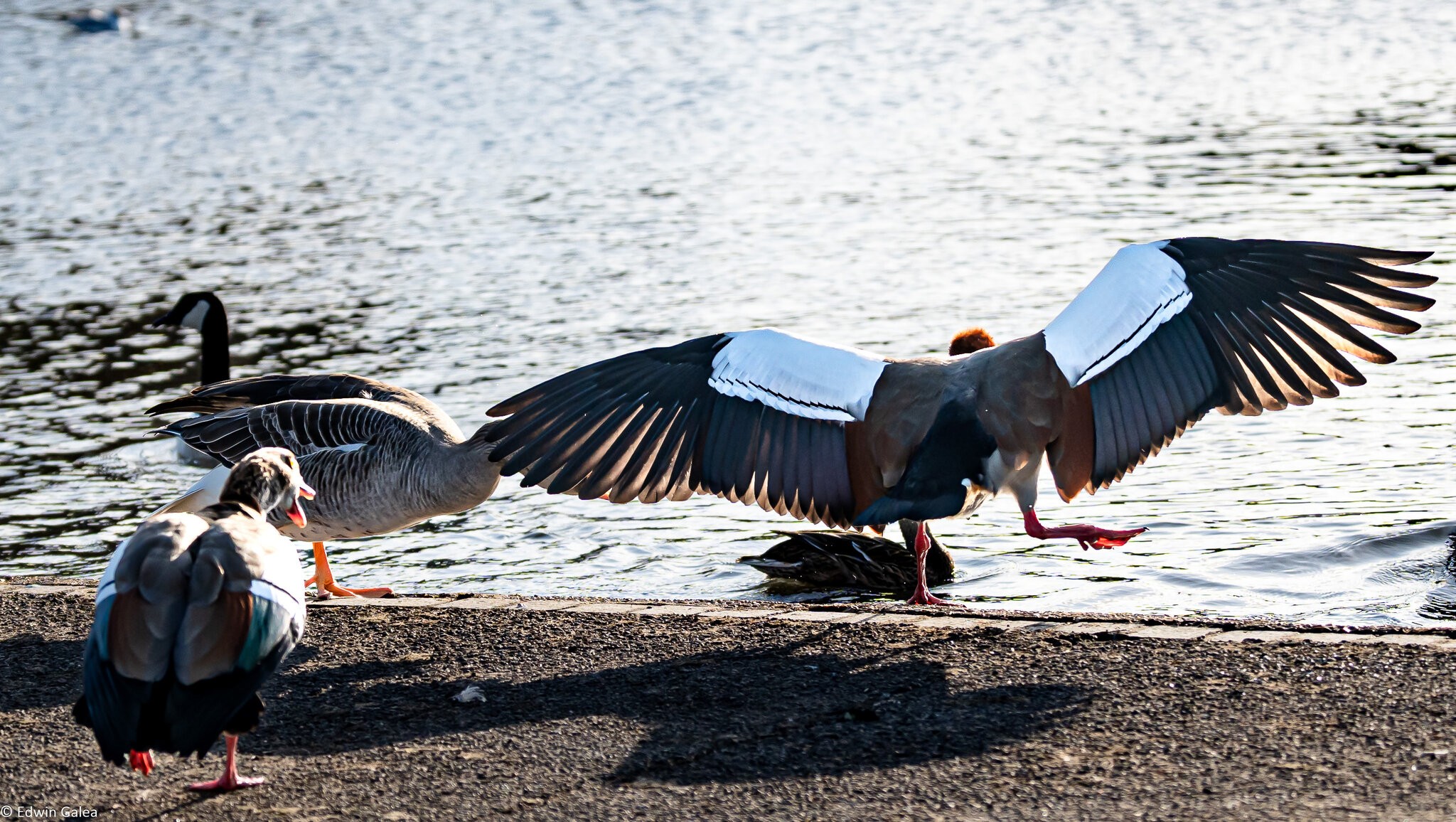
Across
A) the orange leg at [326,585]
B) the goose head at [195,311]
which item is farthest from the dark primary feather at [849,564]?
the goose head at [195,311]

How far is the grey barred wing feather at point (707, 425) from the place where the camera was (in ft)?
21.1

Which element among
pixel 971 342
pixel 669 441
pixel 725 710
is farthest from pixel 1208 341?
pixel 971 342

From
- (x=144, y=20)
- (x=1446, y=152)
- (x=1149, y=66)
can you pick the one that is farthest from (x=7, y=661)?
(x=144, y=20)

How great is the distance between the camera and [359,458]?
25.4ft

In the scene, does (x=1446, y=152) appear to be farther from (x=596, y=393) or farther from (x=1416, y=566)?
(x=596, y=393)

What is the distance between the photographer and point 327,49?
113 ft

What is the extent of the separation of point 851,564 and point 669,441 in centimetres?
239

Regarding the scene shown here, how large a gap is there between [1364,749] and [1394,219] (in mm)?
12605

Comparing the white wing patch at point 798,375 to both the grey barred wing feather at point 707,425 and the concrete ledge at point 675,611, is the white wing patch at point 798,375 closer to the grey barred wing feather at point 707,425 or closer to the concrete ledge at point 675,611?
the grey barred wing feather at point 707,425

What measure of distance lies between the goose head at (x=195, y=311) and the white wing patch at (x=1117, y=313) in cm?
878

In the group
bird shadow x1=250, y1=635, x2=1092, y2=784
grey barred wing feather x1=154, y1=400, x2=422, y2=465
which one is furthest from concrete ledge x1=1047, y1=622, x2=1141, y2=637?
grey barred wing feather x1=154, y1=400, x2=422, y2=465

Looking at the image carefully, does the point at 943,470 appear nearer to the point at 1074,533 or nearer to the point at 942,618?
the point at 1074,533

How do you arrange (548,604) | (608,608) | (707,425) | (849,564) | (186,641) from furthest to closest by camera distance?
1. (849,564)
2. (548,604)
3. (608,608)
4. (707,425)
5. (186,641)

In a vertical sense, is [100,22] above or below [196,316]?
above
